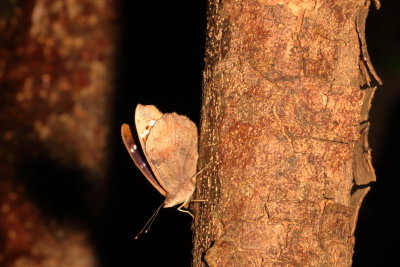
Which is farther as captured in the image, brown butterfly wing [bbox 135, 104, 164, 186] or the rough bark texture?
brown butterfly wing [bbox 135, 104, 164, 186]

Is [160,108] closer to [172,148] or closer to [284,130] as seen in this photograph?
[172,148]

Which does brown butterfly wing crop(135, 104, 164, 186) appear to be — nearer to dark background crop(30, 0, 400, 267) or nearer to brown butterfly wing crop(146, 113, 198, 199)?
brown butterfly wing crop(146, 113, 198, 199)

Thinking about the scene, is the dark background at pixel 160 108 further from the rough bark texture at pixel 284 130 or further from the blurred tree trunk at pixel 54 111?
the rough bark texture at pixel 284 130

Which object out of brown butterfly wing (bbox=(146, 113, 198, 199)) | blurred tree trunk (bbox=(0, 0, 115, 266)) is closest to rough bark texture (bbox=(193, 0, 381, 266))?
brown butterfly wing (bbox=(146, 113, 198, 199))

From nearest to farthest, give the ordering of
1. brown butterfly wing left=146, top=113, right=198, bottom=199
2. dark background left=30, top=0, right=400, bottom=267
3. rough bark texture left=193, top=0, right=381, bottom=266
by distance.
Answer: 1. rough bark texture left=193, top=0, right=381, bottom=266
2. brown butterfly wing left=146, top=113, right=198, bottom=199
3. dark background left=30, top=0, right=400, bottom=267

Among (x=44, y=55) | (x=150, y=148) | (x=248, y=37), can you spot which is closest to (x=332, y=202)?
(x=248, y=37)

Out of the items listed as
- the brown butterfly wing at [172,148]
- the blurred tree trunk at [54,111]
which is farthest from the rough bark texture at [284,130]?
the blurred tree trunk at [54,111]

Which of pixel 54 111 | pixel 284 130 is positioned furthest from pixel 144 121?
pixel 54 111
